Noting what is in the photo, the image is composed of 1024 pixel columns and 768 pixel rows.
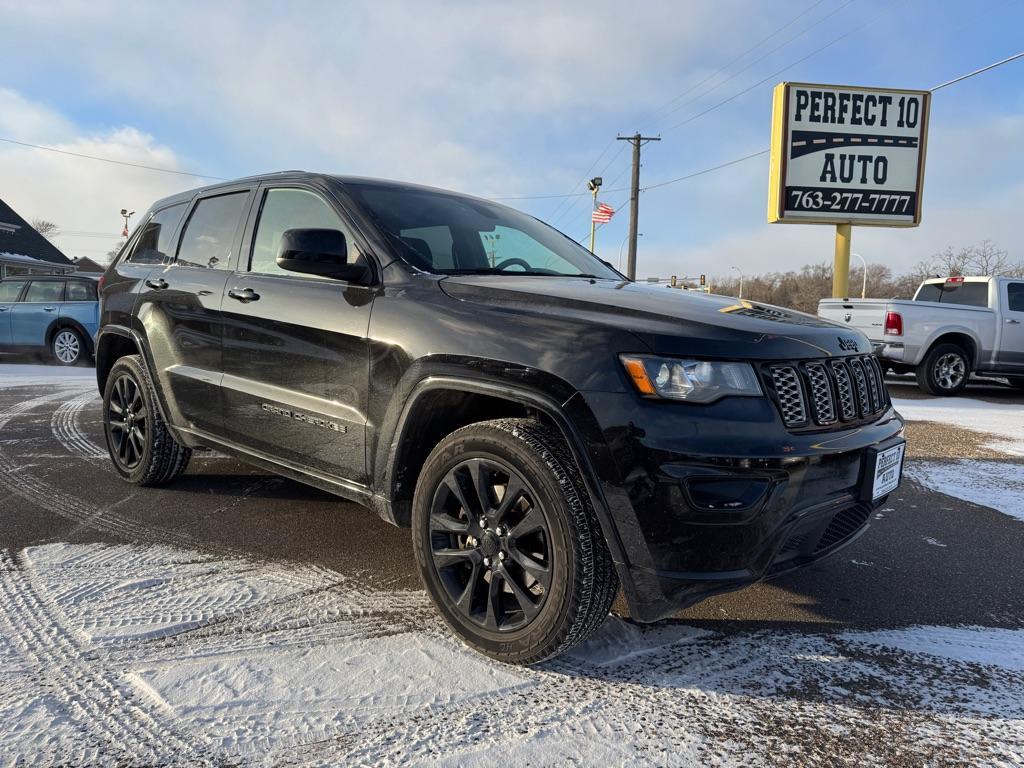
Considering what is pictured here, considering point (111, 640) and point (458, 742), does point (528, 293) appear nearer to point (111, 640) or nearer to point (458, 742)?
point (458, 742)

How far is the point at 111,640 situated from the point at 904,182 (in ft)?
51.3

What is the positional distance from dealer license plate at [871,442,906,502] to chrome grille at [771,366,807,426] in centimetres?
39

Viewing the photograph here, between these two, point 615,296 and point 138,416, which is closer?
point 615,296

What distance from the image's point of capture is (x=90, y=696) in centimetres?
207

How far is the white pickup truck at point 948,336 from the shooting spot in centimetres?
1039

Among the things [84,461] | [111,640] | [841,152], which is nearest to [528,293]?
[111,640]

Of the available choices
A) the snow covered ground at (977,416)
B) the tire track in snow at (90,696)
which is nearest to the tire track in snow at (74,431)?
the tire track in snow at (90,696)

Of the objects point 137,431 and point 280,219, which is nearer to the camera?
point 280,219

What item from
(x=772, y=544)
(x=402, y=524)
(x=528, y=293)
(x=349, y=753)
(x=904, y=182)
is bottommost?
(x=349, y=753)

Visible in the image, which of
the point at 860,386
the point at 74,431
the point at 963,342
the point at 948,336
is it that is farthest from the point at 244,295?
the point at 963,342

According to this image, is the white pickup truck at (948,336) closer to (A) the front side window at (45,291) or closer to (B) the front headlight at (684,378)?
(B) the front headlight at (684,378)

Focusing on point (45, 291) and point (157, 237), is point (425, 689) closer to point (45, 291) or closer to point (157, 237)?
point (157, 237)

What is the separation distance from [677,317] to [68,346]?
1332cm

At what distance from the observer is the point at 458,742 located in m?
1.91
